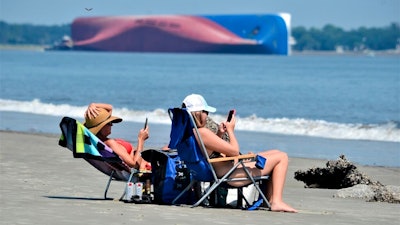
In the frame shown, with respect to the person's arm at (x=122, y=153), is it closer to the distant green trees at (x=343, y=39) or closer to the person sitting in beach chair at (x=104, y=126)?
the person sitting in beach chair at (x=104, y=126)

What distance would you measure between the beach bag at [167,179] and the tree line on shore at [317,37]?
158224 millimetres

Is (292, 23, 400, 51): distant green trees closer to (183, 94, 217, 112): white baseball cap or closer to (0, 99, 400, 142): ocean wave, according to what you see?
(0, 99, 400, 142): ocean wave

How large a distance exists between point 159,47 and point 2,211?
13173cm

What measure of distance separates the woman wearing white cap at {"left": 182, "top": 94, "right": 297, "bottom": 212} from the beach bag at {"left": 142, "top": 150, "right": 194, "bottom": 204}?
311 millimetres

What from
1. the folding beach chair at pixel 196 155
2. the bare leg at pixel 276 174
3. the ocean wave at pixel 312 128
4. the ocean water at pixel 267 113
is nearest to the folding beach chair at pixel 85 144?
the folding beach chair at pixel 196 155

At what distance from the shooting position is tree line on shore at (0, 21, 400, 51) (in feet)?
566

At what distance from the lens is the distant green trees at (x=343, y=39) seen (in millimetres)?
173562

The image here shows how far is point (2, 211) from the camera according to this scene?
6254mm

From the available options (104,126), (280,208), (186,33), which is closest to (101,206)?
(104,126)

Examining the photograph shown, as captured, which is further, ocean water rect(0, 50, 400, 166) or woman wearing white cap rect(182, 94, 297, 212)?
ocean water rect(0, 50, 400, 166)

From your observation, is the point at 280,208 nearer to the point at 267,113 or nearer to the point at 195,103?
the point at 195,103

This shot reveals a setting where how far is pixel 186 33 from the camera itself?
431 ft

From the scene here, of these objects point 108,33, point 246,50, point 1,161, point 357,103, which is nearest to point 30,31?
point 108,33

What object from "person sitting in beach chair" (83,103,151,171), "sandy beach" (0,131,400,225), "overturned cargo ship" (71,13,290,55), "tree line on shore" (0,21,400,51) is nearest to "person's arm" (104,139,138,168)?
"person sitting in beach chair" (83,103,151,171)
